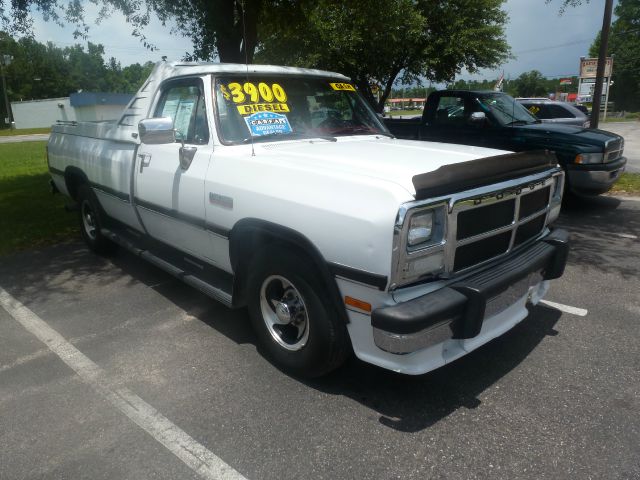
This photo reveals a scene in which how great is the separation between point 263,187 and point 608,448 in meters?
2.31

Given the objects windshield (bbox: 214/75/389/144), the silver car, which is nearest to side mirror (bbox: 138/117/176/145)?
windshield (bbox: 214/75/389/144)

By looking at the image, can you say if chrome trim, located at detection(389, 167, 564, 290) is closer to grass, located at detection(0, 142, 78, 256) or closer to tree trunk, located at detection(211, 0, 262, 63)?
grass, located at detection(0, 142, 78, 256)

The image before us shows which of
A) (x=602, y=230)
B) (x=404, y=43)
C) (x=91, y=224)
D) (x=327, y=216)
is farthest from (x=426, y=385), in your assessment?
(x=404, y=43)

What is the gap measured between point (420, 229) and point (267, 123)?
1702mm

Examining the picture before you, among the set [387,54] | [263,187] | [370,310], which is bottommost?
[370,310]

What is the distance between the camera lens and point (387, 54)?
19.1 m

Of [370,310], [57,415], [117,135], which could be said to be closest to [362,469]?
[370,310]

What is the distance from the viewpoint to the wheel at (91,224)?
5.49 m

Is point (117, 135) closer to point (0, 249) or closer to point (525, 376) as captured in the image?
point (0, 249)

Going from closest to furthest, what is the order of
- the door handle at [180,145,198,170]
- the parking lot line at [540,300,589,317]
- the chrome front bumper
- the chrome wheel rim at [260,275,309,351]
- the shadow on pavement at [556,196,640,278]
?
the chrome front bumper
the chrome wheel rim at [260,275,309,351]
the door handle at [180,145,198,170]
the parking lot line at [540,300,589,317]
the shadow on pavement at [556,196,640,278]

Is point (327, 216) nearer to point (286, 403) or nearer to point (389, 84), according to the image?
point (286, 403)

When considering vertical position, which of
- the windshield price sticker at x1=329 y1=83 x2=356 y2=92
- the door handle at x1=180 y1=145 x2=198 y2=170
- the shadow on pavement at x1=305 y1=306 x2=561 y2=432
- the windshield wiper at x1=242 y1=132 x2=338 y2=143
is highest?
the windshield price sticker at x1=329 y1=83 x2=356 y2=92

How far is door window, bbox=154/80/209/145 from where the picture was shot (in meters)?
3.81

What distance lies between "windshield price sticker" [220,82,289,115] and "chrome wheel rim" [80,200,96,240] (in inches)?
112
